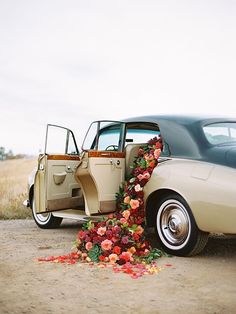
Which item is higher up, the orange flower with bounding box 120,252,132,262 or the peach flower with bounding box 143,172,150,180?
the peach flower with bounding box 143,172,150,180

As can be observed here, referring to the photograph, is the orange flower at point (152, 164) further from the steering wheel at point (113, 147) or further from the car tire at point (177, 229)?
the steering wheel at point (113, 147)

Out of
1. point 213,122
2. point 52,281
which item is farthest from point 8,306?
point 213,122

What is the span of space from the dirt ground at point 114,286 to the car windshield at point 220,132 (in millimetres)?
1444

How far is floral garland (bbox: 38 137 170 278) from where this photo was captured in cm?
565

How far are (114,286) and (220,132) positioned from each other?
2425 millimetres

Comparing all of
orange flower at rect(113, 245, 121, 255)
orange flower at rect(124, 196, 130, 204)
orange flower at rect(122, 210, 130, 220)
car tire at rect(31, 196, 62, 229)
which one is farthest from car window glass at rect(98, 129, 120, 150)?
orange flower at rect(113, 245, 121, 255)

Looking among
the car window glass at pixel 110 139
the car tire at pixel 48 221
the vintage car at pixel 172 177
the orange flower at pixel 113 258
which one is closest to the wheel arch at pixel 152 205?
the vintage car at pixel 172 177

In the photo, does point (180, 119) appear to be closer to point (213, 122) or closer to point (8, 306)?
point (213, 122)

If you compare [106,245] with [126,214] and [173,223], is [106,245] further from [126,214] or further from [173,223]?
[173,223]

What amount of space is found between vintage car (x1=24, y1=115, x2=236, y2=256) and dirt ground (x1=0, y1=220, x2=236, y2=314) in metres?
0.47

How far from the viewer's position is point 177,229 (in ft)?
18.8

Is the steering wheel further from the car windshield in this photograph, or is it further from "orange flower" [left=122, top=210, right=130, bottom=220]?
the car windshield

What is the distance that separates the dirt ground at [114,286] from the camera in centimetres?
401

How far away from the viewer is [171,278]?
492 cm
